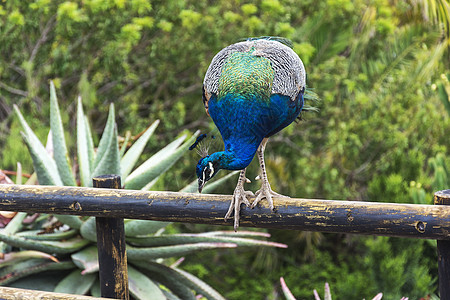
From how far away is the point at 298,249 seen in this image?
272 inches

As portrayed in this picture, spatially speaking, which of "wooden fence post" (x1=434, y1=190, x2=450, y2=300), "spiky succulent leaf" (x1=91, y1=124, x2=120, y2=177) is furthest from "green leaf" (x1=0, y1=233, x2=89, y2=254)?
"wooden fence post" (x1=434, y1=190, x2=450, y2=300)

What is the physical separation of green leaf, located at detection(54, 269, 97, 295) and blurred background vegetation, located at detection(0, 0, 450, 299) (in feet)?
7.46

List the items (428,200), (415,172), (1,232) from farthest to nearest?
(415,172) → (428,200) → (1,232)

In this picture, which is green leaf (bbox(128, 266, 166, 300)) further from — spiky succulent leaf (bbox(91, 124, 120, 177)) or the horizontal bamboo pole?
the horizontal bamboo pole

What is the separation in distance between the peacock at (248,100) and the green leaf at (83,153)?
90cm

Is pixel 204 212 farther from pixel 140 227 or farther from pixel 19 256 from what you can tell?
pixel 19 256

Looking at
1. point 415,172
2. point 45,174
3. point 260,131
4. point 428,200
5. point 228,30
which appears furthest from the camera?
point 228,30

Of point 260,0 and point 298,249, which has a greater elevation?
point 260,0

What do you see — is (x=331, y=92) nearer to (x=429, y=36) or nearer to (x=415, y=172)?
(x=415, y=172)

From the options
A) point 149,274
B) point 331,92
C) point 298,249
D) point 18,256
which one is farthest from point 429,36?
point 18,256

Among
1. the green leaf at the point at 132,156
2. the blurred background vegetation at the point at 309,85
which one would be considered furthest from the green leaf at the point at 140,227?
the blurred background vegetation at the point at 309,85

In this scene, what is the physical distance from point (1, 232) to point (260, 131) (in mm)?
1274

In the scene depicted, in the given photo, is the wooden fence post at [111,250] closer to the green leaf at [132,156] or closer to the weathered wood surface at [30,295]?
the weathered wood surface at [30,295]

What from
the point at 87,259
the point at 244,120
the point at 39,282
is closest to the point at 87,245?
the point at 87,259
